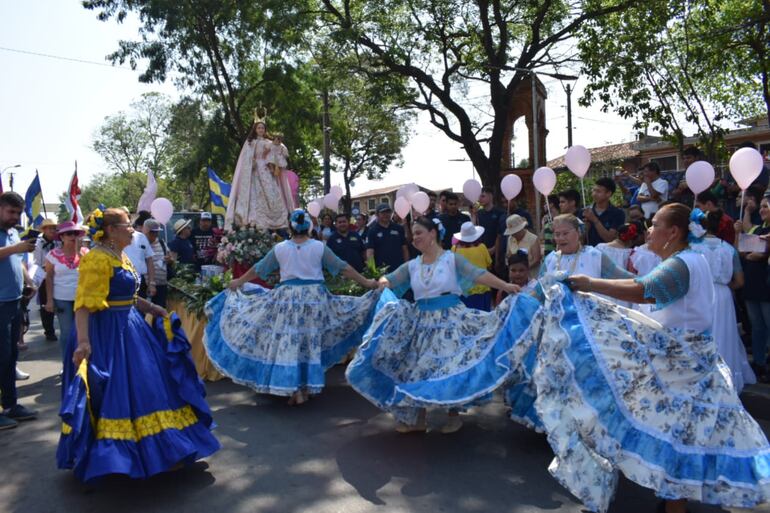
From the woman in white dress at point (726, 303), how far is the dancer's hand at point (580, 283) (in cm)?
286

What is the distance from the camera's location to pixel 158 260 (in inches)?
370

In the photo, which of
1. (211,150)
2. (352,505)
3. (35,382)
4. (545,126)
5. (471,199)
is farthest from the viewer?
(545,126)

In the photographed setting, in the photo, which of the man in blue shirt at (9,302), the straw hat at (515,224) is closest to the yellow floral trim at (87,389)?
the man in blue shirt at (9,302)

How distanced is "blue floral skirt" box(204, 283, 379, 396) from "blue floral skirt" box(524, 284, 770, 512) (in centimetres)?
323

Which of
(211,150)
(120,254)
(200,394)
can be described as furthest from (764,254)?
(211,150)

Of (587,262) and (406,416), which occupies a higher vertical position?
(587,262)

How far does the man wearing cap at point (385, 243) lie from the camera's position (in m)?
9.91

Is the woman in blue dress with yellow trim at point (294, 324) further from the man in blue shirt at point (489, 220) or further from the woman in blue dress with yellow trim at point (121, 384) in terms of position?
the man in blue shirt at point (489, 220)

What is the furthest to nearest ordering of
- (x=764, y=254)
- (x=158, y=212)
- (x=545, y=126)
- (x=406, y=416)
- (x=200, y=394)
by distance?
1. (x=545, y=126)
2. (x=158, y=212)
3. (x=764, y=254)
4. (x=406, y=416)
5. (x=200, y=394)

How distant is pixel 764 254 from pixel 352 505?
5217 mm

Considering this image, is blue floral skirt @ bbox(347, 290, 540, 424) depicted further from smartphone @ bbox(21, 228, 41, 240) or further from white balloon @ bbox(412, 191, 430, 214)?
white balloon @ bbox(412, 191, 430, 214)

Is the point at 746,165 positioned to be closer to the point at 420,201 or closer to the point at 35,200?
the point at 420,201

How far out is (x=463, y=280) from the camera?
579 cm

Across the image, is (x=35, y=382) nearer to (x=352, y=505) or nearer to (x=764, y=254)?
(x=352, y=505)
